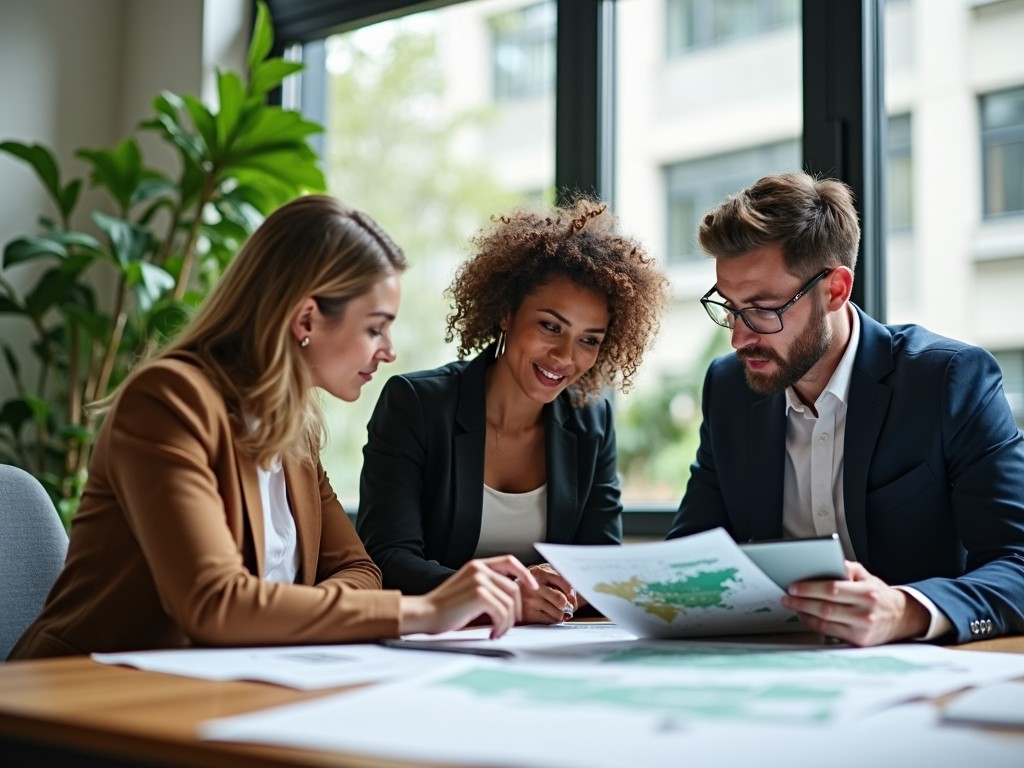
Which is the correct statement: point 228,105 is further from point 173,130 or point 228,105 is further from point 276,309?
point 276,309

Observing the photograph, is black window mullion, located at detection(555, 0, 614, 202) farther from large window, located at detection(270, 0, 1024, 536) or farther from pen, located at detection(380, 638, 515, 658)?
pen, located at detection(380, 638, 515, 658)

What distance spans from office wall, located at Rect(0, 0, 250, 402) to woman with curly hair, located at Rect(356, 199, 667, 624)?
1.90 metres

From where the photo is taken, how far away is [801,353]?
6.73 ft

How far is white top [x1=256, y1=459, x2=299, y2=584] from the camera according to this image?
5.42 ft

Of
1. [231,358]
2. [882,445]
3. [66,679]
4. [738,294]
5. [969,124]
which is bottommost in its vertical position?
[66,679]

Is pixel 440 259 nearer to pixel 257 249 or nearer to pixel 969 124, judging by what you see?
pixel 969 124

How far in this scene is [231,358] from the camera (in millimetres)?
1641

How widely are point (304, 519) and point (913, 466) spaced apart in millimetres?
1031

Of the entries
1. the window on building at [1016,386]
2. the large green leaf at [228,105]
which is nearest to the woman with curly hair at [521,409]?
the large green leaf at [228,105]

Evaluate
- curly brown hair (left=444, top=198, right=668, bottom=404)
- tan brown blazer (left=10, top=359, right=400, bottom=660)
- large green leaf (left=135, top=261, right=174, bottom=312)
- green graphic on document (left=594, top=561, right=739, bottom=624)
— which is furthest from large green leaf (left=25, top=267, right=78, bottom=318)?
green graphic on document (left=594, top=561, right=739, bottom=624)

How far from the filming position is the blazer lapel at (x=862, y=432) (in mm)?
1945

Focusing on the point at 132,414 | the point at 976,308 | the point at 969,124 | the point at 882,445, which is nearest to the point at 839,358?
the point at 882,445

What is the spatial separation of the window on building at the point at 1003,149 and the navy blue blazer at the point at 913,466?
4.86 feet

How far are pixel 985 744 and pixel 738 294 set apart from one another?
51.7 inches
